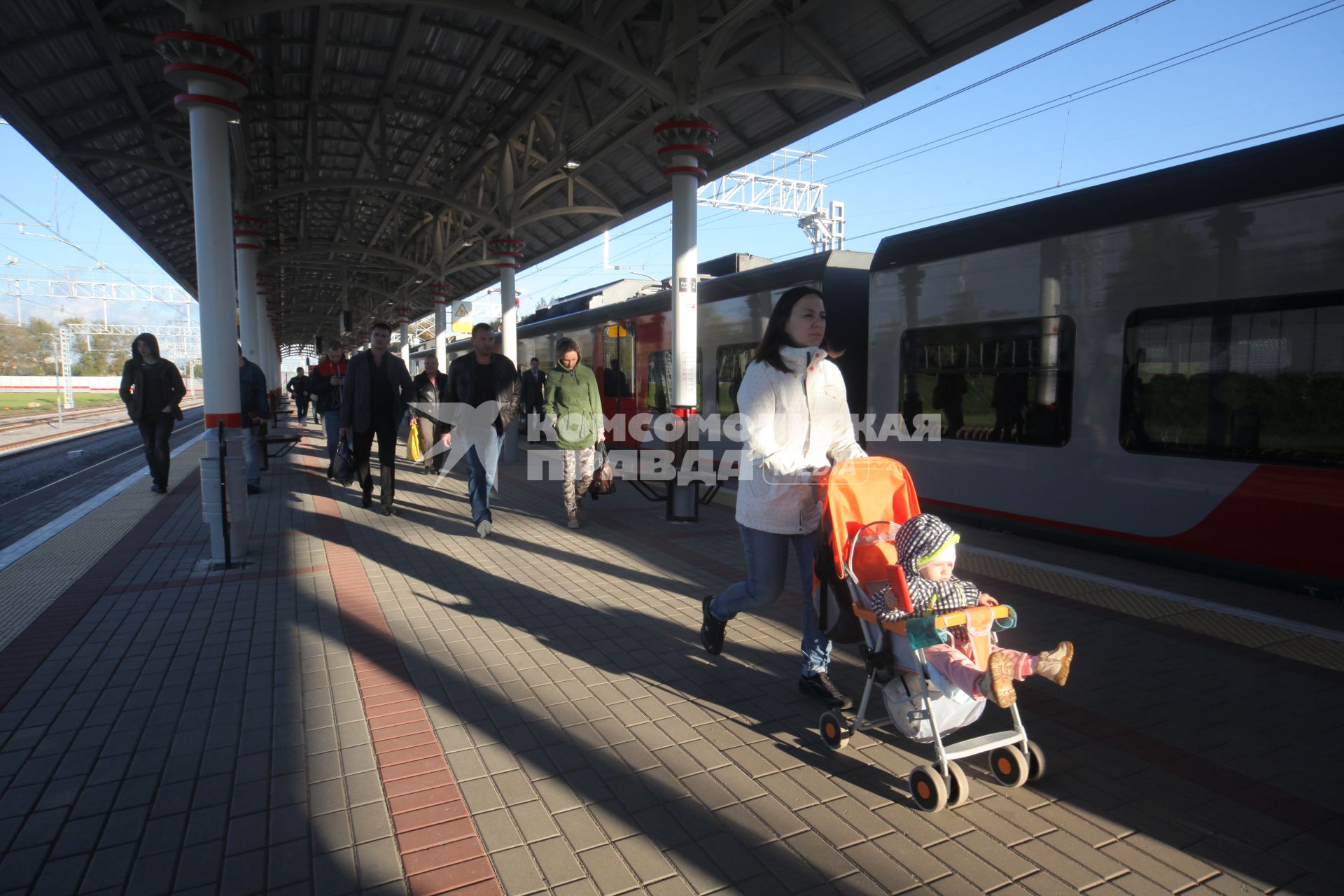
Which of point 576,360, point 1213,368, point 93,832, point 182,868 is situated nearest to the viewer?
point 182,868

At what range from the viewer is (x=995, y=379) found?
7152 mm

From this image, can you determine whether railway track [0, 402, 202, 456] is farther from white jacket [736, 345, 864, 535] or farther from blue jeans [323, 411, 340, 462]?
white jacket [736, 345, 864, 535]

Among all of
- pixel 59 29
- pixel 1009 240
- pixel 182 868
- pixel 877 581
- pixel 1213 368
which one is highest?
pixel 59 29

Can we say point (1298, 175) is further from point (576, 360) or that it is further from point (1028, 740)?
Result: point (576, 360)

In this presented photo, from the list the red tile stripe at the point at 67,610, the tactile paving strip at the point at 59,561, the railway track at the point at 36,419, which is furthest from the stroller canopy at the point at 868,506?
the railway track at the point at 36,419

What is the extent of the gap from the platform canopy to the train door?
2172 mm

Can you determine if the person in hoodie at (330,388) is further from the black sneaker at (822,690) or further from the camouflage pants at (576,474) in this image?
the black sneaker at (822,690)

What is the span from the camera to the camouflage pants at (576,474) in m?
7.71

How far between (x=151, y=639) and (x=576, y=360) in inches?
170

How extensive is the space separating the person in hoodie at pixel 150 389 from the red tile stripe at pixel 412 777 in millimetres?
6133

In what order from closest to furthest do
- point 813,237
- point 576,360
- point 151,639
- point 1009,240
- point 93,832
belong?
point 93,832
point 151,639
point 1009,240
point 576,360
point 813,237

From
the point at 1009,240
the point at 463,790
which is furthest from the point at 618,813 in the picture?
the point at 1009,240

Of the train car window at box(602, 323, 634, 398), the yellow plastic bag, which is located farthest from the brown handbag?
the yellow plastic bag

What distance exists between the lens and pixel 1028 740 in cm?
292
